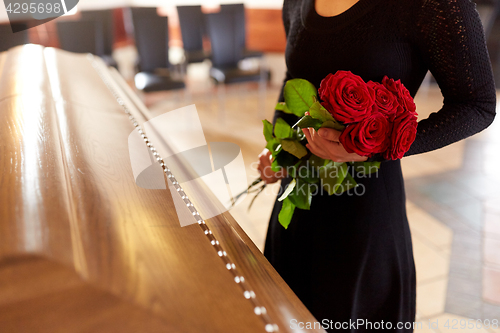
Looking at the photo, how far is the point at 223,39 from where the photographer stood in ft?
14.6

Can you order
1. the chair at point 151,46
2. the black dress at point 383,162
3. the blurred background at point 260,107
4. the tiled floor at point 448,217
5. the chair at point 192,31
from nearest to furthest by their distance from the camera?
1. the black dress at point 383,162
2. the tiled floor at point 448,217
3. the blurred background at point 260,107
4. the chair at point 151,46
5. the chair at point 192,31

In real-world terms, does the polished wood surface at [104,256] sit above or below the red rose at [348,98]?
below

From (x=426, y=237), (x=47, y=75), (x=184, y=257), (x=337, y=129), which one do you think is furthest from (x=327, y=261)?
(x=426, y=237)

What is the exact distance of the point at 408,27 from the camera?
0.84m

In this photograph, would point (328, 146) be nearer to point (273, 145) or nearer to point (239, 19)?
point (273, 145)

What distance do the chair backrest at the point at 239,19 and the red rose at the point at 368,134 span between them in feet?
13.5

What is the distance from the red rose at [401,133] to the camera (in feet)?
2.34

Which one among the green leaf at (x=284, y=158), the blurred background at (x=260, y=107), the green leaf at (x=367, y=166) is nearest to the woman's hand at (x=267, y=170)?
the green leaf at (x=284, y=158)

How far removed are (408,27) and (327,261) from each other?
0.65 metres

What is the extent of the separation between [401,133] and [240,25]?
450cm

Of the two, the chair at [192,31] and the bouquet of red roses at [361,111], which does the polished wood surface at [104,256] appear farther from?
the chair at [192,31]

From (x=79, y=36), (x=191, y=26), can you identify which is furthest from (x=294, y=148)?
(x=191, y=26)

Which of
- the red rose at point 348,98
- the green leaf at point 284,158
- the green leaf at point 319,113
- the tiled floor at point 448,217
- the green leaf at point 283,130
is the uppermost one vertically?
the red rose at point 348,98

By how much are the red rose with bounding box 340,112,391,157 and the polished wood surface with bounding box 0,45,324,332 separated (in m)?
0.28
